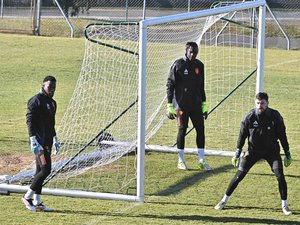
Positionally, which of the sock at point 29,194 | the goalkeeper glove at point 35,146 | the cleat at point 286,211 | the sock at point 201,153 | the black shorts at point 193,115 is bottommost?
the cleat at point 286,211

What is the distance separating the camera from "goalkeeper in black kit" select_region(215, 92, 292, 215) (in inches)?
480

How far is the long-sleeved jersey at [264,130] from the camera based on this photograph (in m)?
12.2

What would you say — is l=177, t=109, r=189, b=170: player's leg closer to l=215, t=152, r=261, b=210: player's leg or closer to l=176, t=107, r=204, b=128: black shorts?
l=176, t=107, r=204, b=128: black shorts

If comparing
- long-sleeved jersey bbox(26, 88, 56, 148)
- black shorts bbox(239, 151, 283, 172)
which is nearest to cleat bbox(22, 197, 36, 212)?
long-sleeved jersey bbox(26, 88, 56, 148)

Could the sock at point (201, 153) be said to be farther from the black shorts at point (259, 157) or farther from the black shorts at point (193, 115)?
the black shorts at point (259, 157)

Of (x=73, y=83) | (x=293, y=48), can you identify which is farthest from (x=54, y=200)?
(x=293, y=48)

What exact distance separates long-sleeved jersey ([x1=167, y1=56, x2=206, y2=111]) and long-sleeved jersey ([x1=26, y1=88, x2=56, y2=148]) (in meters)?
3.16

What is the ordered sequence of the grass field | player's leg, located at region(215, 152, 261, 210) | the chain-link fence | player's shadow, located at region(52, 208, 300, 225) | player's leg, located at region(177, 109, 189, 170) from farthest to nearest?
the chain-link fence
player's leg, located at region(177, 109, 189, 170)
player's leg, located at region(215, 152, 261, 210)
the grass field
player's shadow, located at region(52, 208, 300, 225)

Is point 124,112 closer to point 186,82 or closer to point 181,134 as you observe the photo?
point 181,134

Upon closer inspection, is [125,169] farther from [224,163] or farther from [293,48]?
[293,48]

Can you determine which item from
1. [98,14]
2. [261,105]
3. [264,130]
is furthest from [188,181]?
[98,14]

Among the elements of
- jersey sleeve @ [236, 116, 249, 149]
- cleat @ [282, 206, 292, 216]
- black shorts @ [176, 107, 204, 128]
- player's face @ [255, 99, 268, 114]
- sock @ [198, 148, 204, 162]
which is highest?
player's face @ [255, 99, 268, 114]

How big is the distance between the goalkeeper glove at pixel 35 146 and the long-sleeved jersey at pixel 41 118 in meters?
0.07

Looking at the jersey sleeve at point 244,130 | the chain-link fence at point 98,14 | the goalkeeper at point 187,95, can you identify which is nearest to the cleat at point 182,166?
the goalkeeper at point 187,95
